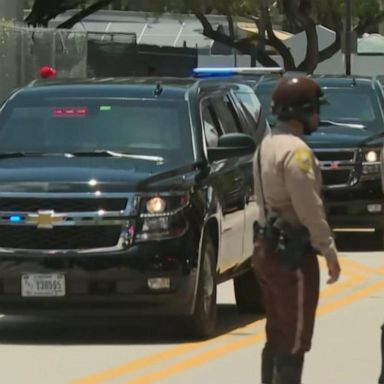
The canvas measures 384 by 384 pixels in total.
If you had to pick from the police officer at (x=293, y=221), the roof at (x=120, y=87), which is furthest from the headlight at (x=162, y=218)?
the police officer at (x=293, y=221)

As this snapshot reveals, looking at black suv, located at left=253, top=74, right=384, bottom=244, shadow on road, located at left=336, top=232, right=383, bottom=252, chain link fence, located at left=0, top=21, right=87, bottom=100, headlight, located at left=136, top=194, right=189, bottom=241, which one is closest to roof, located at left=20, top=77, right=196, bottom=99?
headlight, located at left=136, top=194, right=189, bottom=241

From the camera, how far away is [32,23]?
167 ft

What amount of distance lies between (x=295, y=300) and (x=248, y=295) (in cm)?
524

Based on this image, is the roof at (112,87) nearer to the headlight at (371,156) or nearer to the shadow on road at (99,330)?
the shadow on road at (99,330)

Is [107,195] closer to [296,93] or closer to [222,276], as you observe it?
[222,276]

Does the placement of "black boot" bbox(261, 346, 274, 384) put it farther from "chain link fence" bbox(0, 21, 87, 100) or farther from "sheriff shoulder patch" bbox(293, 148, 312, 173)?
"chain link fence" bbox(0, 21, 87, 100)

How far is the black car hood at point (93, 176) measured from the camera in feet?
32.0

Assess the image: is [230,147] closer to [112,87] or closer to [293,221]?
[112,87]

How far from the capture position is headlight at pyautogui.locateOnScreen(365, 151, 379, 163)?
55.4ft

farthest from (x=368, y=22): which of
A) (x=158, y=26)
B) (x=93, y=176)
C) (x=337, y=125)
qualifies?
(x=93, y=176)

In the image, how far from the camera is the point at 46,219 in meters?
9.70

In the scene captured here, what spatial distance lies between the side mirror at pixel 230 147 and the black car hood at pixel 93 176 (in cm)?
30

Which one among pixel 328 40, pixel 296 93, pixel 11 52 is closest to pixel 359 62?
pixel 328 40

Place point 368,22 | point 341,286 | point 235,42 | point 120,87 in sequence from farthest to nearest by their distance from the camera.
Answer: point 368,22
point 235,42
point 341,286
point 120,87
